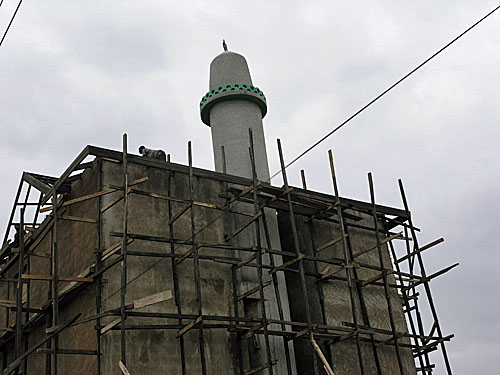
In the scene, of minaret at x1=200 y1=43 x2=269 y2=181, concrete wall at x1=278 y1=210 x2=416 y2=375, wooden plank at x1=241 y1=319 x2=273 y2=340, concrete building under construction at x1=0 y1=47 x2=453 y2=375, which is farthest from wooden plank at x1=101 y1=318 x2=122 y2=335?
minaret at x1=200 y1=43 x2=269 y2=181

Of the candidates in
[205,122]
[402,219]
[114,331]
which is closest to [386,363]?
[402,219]

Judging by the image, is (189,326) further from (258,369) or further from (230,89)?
(230,89)

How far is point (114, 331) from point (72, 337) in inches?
57.0

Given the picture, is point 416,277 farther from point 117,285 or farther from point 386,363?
point 117,285

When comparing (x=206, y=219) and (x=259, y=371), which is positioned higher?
(x=206, y=219)

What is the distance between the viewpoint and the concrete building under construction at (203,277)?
14398mm

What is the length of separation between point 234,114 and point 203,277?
7.06 m

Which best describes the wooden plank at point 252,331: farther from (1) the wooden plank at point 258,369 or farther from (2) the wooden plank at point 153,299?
(2) the wooden plank at point 153,299

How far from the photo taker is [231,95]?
21.4 m

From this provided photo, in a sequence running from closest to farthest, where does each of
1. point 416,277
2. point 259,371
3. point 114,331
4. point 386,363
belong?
point 114,331 → point 259,371 → point 386,363 → point 416,277

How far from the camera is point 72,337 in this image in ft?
48.8

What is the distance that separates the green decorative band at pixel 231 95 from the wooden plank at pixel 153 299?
9.59 m

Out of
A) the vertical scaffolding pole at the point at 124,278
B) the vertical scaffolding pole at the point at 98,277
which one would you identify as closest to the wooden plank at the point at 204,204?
the vertical scaffolding pole at the point at 124,278

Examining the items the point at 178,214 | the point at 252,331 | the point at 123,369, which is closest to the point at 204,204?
the point at 178,214
